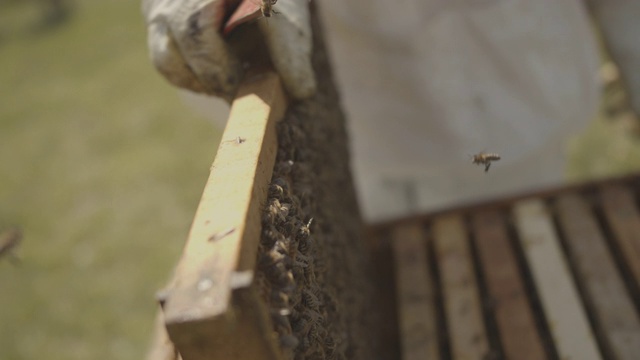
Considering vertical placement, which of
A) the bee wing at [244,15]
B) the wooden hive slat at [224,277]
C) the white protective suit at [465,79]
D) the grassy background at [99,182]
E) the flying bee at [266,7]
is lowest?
the grassy background at [99,182]

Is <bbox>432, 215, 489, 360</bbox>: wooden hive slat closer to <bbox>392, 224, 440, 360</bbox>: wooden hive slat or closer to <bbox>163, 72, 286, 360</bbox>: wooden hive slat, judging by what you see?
<bbox>392, 224, 440, 360</bbox>: wooden hive slat

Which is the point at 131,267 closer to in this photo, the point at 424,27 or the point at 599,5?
the point at 424,27

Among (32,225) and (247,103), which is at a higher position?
(247,103)

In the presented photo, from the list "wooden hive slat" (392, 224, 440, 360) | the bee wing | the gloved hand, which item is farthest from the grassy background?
the bee wing

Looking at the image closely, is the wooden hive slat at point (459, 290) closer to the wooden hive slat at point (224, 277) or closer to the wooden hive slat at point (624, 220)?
the wooden hive slat at point (624, 220)

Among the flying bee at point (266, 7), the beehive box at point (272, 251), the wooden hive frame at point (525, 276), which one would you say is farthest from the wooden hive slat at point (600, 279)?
the flying bee at point (266, 7)

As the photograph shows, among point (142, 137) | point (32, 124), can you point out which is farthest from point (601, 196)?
point (32, 124)
